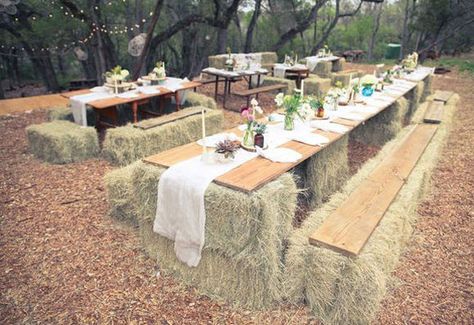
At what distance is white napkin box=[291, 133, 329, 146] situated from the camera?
3.82 meters

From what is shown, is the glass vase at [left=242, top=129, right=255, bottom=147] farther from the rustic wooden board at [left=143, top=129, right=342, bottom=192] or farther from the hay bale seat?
the hay bale seat

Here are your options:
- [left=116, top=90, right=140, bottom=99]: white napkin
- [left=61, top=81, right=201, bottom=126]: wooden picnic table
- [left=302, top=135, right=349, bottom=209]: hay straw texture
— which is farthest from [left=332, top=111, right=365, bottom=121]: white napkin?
[left=116, top=90, right=140, bottom=99]: white napkin

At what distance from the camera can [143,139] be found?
529 cm

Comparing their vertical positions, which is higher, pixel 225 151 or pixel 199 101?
pixel 225 151

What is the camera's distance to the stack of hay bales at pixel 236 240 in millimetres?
2684

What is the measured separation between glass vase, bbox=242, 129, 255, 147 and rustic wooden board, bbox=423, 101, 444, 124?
497 centimetres

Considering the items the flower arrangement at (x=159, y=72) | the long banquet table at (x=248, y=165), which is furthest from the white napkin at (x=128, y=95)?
the long banquet table at (x=248, y=165)

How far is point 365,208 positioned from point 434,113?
17.8 ft

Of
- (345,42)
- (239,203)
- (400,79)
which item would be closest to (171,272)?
(239,203)

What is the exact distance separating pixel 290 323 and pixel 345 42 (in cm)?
3246

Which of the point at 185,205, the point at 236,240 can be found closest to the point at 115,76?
the point at 185,205

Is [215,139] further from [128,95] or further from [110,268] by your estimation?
[128,95]

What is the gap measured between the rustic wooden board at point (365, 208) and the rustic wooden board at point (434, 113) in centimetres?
241

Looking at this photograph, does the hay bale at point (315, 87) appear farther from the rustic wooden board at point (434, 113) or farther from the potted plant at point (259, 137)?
the potted plant at point (259, 137)
